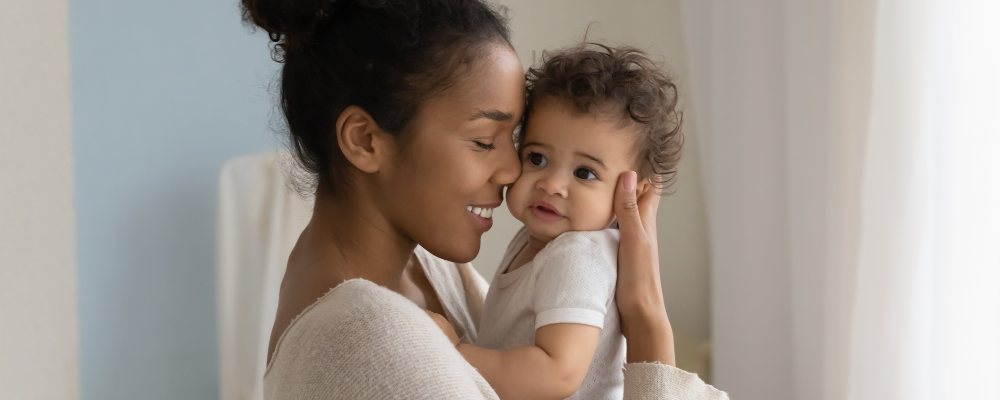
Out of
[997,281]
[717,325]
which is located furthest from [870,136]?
[717,325]

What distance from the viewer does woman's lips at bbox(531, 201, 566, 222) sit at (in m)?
1.16

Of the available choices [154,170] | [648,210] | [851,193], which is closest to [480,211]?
[648,210]

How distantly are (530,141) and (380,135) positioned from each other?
0.92 feet

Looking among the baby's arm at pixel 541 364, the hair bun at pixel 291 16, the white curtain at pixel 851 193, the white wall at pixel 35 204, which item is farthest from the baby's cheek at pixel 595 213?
the white wall at pixel 35 204

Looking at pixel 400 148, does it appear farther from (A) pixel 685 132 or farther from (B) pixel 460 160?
(A) pixel 685 132

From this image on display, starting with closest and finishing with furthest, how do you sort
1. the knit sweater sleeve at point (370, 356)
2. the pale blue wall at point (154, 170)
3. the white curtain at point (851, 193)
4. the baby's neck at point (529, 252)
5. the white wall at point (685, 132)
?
the knit sweater sleeve at point (370, 356) → the baby's neck at point (529, 252) → the white curtain at point (851, 193) → the pale blue wall at point (154, 170) → the white wall at point (685, 132)

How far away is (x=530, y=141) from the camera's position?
1180 millimetres

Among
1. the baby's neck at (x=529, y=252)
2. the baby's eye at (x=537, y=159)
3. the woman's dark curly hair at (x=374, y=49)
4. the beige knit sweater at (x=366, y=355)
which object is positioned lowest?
the beige knit sweater at (x=366, y=355)

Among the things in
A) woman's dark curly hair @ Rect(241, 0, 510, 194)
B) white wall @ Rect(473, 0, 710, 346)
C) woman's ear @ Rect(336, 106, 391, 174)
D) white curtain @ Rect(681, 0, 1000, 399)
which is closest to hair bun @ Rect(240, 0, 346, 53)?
woman's dark curly hair @ Rect(241, 0, 510, 194)

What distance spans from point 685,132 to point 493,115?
198cm

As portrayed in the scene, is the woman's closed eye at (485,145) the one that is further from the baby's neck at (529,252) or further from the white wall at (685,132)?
the white wall at (685,132)

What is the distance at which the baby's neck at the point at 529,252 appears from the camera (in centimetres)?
123

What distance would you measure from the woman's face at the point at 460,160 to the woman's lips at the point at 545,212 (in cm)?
8

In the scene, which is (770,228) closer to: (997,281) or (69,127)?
(997,281)
